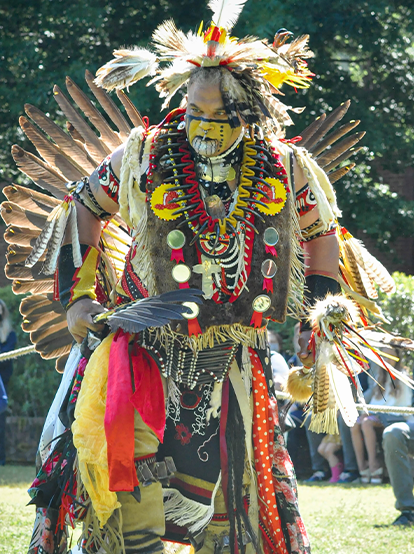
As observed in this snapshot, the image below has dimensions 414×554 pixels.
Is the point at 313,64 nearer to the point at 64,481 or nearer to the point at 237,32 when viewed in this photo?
the point at 237,32

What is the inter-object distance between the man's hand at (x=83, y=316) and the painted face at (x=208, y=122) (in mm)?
661

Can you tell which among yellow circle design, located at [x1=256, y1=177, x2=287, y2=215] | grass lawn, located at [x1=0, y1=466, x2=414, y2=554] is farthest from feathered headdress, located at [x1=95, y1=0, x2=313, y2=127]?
grass lawn, located at [x1=0, y1=466, x2=414, y2=554]

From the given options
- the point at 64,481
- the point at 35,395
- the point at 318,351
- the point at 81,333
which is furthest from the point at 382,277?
the point at 35,395

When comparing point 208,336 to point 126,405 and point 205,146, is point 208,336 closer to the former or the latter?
point 126,405

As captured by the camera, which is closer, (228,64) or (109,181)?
(228,64)

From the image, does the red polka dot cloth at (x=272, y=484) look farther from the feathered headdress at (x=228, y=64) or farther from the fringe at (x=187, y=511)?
the feathered headdress at (x=228, y=64)

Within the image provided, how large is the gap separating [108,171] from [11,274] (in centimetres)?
115

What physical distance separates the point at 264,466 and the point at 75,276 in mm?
962

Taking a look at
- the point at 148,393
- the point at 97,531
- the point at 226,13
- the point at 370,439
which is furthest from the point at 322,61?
the point at 97,531

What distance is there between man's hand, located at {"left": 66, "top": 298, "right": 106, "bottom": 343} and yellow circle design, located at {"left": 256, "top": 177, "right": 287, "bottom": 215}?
68 cm

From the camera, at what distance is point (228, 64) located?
310 centimetres

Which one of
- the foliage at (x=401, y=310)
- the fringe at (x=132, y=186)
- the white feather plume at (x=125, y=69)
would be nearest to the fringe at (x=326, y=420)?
the fringe at (x=132, y=186)

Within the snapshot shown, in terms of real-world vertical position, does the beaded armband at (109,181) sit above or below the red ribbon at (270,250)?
above

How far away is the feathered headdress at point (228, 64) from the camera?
10.1ft
